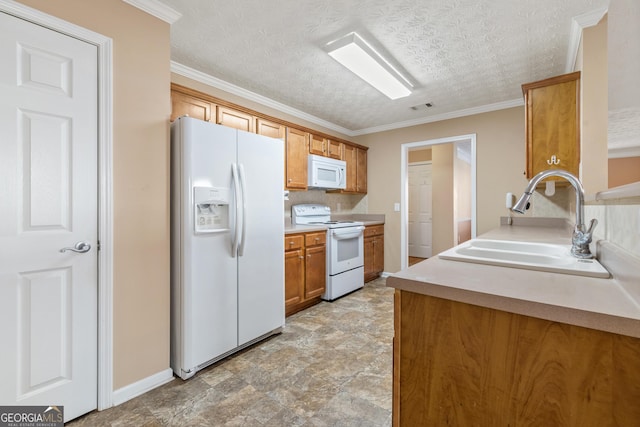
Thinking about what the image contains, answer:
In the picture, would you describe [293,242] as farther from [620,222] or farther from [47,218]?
[620,222]

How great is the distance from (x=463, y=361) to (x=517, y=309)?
23 cm

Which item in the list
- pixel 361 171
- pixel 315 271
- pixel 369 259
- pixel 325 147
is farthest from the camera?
pixel 361 171

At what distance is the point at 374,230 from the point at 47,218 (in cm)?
364

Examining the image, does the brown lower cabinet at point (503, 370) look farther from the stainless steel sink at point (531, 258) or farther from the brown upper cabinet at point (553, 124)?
the brown upper cabinet at point (553, 124)

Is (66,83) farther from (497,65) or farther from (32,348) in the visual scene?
(497,65)

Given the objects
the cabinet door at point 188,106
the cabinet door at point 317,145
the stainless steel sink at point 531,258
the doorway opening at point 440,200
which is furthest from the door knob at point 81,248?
the doorway opening at point 440,200

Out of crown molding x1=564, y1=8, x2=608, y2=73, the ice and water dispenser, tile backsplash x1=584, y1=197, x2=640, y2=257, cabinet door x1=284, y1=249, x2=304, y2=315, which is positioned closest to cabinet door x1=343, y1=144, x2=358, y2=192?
cabinet door x1=284, y1=249, x2=304, y2=315

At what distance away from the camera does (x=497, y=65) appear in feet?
8.52

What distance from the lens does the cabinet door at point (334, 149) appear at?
4.02 meters

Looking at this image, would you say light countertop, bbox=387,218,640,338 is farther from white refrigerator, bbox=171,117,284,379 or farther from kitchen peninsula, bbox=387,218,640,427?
white refrigerator, bbox=171,117,284,379

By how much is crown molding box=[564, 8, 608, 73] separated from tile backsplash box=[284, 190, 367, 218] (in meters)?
2.99

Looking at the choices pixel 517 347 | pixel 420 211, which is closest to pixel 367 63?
pixel 517 347

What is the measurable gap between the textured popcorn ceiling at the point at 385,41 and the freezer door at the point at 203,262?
748 millimetres

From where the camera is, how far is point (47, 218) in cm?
149
